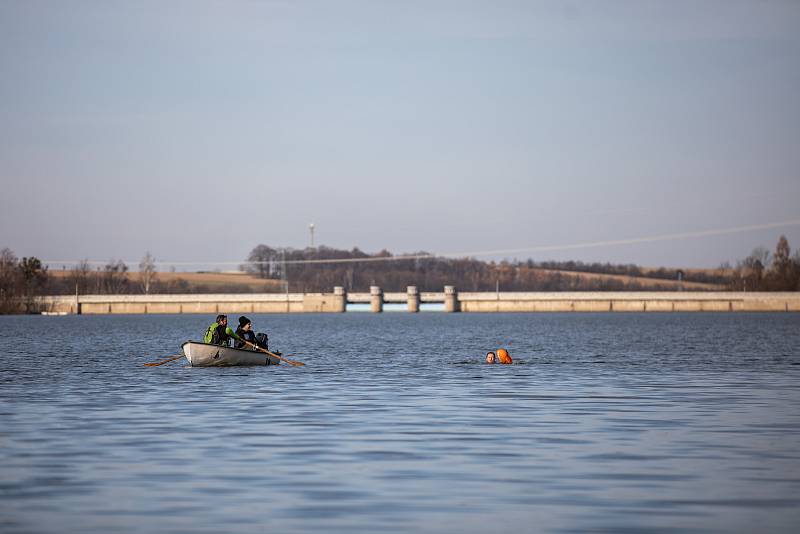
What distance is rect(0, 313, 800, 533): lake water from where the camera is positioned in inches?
603

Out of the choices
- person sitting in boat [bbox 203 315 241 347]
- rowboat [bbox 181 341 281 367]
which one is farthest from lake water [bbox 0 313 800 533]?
person sitting in boat [bbox 203 315 241 347]

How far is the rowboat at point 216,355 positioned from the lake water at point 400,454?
14.7ft

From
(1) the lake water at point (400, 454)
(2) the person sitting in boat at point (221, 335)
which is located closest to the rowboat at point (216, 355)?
(2) the person sitting in boat at point (221, 335)

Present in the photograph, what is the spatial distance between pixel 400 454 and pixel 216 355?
90.0ft

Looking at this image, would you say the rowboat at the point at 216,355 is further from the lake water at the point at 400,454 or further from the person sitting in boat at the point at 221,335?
the lake water at the point at 400,454

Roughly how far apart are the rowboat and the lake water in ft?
14.7

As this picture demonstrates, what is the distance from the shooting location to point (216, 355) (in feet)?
156

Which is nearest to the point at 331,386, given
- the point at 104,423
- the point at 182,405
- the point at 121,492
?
the point at 182,405

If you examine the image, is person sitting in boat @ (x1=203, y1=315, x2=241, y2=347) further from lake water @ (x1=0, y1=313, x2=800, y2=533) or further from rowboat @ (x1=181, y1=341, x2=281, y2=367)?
lake water @ (x1=0, y1=313, x2=800, y2=533)

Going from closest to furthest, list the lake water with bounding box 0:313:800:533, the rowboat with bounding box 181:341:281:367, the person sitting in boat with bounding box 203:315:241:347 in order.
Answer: the lake water with bounding box 0:313:800:533 → the rowboat with bounding box 181:341:281:367 → the person sitting in boat with bounding box 203:315:241:347

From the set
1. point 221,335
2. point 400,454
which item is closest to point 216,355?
point 221,335

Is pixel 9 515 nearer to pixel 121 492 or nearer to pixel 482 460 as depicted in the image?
pixel 121 492

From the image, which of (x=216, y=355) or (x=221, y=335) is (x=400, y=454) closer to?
(x=216, y=355)

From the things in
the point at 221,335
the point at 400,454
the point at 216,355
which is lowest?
the point at 400,454
